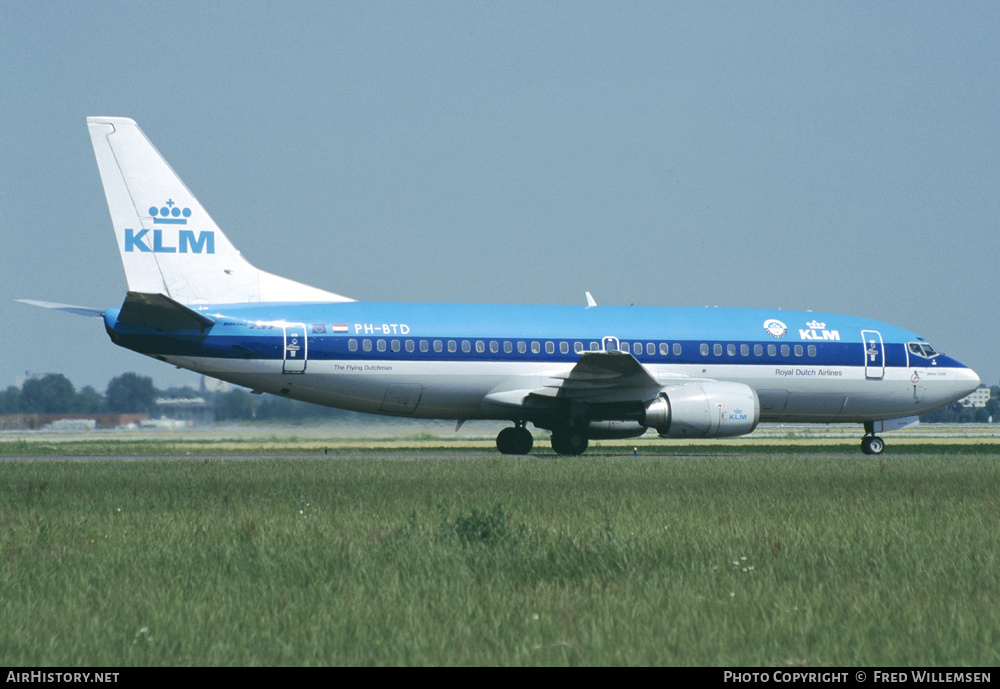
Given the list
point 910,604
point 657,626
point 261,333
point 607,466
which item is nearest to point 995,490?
point 607,466

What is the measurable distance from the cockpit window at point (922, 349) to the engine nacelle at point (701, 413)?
7450 mm

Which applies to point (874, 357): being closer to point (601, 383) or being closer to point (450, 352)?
point (601, 383)

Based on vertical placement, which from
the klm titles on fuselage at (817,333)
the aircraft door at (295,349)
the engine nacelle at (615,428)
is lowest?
the engine nacelle at (615,428)

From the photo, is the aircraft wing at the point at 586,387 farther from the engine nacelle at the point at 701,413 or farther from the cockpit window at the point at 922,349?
the cockpit window at the point at 922,349

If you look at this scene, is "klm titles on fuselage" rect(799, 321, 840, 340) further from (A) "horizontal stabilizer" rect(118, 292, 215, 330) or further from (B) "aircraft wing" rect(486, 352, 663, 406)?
(A) "horizontal stabilizer" rect(118, 292, 215, 330)

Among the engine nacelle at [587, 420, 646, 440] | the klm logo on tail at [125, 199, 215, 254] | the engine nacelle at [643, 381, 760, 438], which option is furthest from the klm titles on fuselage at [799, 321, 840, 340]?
the klm logo on tail at [125, 199, 215, 254]

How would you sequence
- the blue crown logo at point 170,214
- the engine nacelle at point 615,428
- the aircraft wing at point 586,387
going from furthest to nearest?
the engine nacelle at point 615,428 → the aircraft wing at point 586,387 → the blue crown logo at point 170,214

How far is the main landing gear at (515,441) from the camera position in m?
30.5

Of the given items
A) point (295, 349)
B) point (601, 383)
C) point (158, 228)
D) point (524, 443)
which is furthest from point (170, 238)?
point (601, 383)

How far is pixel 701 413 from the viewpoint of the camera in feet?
88.8

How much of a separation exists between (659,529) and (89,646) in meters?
6.32

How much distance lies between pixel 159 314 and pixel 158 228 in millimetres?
2898

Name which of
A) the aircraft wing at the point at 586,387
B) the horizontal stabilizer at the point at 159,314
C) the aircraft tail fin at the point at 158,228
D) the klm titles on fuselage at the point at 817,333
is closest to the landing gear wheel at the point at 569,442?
the aircraft wing at the point at 586,387

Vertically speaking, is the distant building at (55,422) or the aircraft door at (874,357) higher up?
the aircraft door at (874,357)
